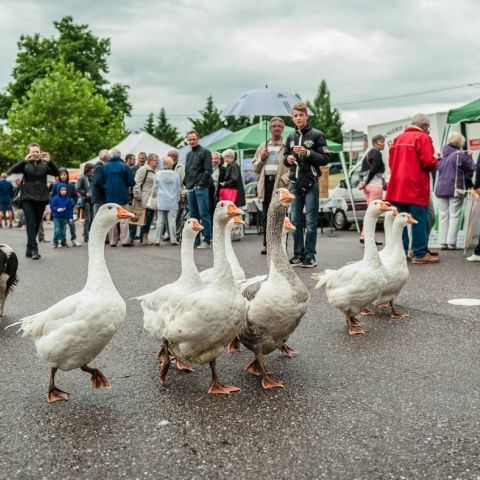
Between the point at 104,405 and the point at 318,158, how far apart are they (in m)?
6.03

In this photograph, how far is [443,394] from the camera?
402cm

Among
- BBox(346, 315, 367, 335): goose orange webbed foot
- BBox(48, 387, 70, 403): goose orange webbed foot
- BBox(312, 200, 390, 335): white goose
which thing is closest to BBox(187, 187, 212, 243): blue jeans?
BBox(312, 200, 390, 335): white goose

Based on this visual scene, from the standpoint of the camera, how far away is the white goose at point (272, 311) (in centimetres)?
433

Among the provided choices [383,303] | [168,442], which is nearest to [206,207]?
A: [383,303]

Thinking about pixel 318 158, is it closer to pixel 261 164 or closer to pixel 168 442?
pixel 261 164

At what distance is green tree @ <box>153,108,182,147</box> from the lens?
6819 cm

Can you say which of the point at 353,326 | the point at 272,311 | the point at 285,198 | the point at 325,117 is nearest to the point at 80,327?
the point at 272,311

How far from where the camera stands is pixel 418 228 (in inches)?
384

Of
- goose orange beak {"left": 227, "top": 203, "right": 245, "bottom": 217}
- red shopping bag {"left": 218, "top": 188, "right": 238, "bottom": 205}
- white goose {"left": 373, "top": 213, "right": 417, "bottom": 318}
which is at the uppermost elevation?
goose orange beak {"left": 227, "top": 203, "right": 245, "bottom": 217}

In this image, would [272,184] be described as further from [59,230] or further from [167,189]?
[59,230]

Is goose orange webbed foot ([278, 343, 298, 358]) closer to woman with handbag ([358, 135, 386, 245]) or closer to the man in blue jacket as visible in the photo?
woman with handbag ([358, 135, 386, 245])

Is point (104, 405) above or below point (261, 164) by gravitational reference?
below

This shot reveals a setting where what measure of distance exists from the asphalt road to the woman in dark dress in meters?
5.62

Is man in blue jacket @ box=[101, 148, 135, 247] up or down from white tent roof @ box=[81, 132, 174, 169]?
down
